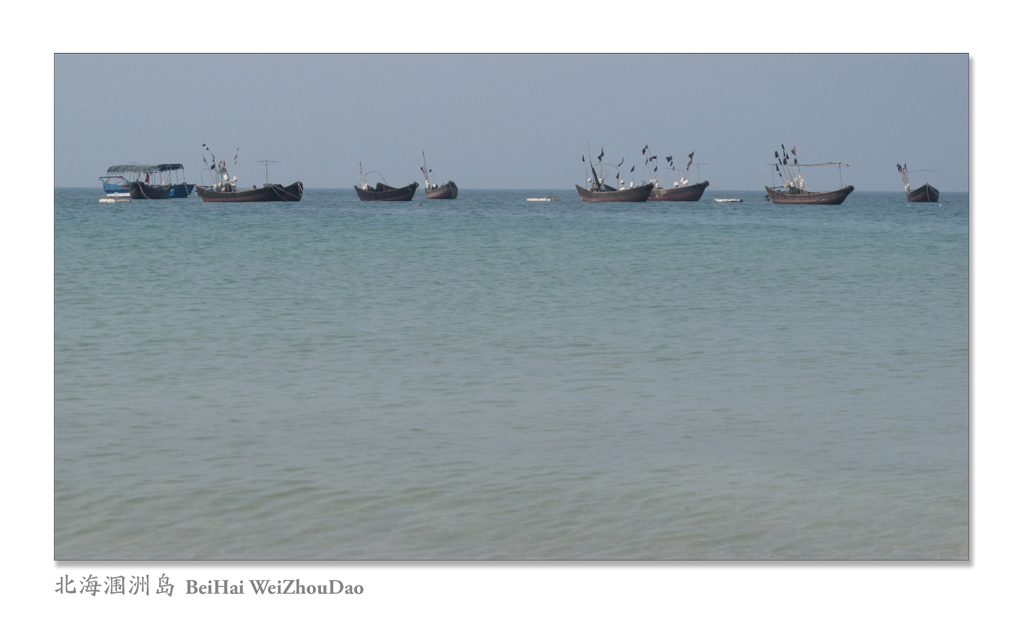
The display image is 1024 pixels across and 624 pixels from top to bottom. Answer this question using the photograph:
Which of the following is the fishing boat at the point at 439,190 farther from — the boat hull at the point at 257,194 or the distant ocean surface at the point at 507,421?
the distant ocean surface at the point at 507,421

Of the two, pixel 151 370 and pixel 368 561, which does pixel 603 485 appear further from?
pixel 151 370

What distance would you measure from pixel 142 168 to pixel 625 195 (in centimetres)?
4213

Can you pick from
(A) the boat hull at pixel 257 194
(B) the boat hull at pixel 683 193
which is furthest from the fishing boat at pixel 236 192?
(B) the boat hull at pixel 683 193

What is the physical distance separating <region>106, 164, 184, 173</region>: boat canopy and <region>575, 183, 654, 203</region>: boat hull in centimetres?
3753

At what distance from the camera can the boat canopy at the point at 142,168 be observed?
3423 inches

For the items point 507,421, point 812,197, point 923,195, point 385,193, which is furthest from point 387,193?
point 507,421

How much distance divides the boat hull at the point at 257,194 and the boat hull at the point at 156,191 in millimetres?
11326

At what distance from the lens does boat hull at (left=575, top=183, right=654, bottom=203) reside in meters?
99.3

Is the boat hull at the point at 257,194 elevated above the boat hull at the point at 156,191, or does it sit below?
below

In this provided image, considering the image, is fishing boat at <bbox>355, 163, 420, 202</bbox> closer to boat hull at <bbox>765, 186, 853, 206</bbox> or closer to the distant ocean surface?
boat hull at <bbox>765, 186, 853, 206</bbox>

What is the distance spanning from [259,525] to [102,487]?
1.81 m

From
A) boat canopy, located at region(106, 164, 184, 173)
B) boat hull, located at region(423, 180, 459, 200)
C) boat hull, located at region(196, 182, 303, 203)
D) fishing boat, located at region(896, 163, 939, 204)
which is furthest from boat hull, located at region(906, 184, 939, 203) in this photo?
boat canopy, located at region(106, 164, 184, 173)

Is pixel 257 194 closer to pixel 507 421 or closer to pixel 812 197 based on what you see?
pixel 812 197

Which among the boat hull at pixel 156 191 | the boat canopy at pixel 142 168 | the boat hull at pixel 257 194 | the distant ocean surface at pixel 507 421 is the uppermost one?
the boat canopy at pixel 142 168
